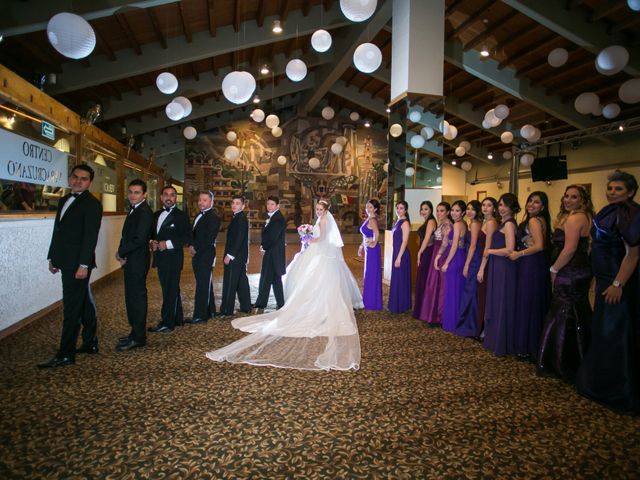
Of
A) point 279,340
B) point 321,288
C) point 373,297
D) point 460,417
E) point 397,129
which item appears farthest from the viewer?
point 397,129

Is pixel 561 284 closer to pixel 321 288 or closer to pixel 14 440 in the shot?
pixel 321 288

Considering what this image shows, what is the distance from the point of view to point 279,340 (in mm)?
4066

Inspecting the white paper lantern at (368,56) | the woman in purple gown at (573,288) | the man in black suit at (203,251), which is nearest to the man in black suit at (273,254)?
the man in black suit at (203,251)

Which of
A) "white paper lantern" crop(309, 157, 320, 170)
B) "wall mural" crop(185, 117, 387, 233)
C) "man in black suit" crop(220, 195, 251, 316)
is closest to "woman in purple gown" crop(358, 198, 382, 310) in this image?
"man in black suit" crop(220, 195, 251, 316)

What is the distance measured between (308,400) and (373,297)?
313 cm

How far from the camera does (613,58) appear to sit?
5828 mm

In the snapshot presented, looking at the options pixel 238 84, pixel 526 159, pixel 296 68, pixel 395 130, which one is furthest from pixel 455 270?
pixel 526 159

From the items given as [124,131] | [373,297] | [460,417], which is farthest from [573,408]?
[124,131]

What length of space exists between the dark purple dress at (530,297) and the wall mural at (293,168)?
43.8 feet

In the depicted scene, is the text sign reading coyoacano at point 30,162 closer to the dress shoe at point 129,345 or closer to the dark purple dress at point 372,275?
the dress shoe at point 129,345

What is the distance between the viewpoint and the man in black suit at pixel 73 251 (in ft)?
10.9

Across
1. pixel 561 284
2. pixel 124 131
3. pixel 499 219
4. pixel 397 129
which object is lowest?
pixel 561 284

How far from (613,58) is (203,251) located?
20.8 ft

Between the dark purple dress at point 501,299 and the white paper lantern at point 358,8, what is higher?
the white paper lantern at point 358,8
